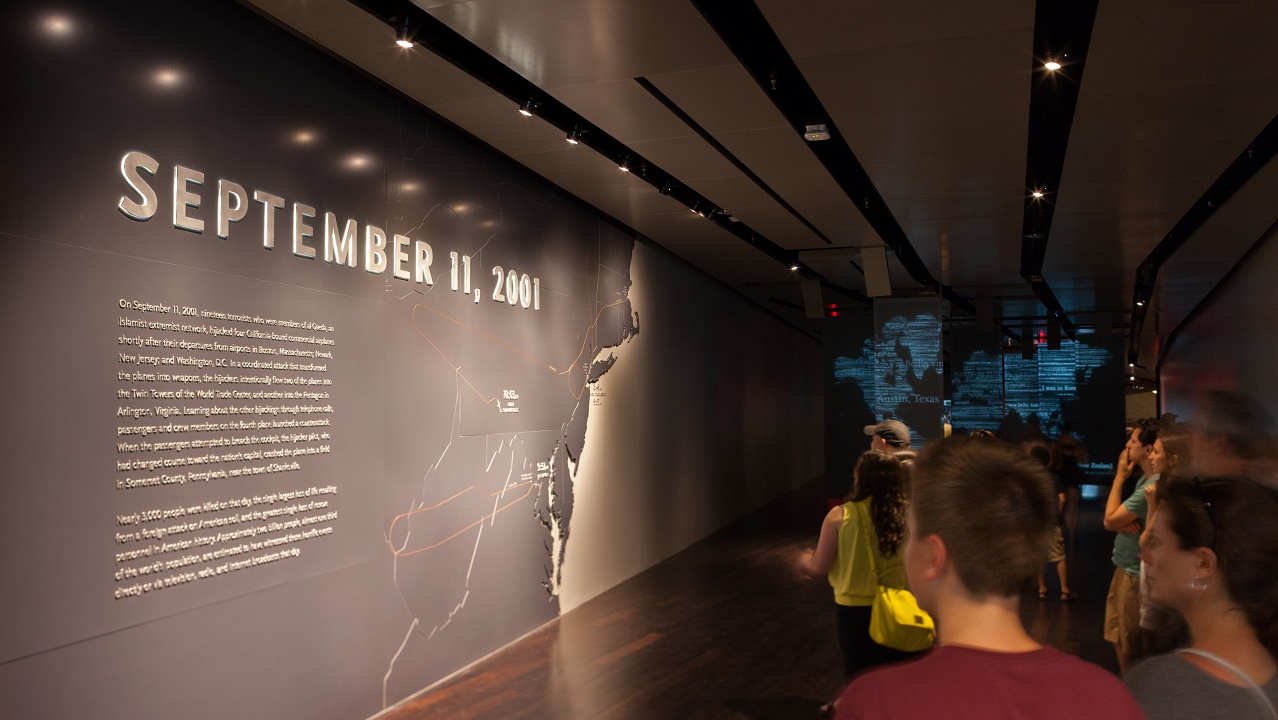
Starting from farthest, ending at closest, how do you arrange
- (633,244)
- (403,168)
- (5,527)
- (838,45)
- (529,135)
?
(633,244) → (529,135) → (403,168) → (838,45) → (5,527)

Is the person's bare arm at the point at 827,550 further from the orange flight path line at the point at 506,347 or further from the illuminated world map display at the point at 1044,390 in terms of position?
the illuminated world map display at the point at 1044,390

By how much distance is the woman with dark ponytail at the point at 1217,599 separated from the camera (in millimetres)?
1312

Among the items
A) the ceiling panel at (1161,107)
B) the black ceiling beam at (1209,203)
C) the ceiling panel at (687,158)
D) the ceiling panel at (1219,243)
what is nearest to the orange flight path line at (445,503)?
the ceiling panel at (687,158)

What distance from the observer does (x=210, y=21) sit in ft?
12.2

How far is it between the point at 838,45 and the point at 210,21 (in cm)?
278

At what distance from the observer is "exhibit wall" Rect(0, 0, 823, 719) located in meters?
3.05

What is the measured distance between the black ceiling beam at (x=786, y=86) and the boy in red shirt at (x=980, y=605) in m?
2.97

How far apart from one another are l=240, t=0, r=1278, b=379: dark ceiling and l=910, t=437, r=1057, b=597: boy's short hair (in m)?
2.89


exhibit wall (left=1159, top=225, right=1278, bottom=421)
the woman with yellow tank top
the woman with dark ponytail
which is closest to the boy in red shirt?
the woman with dark ponytail

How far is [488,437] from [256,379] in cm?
206

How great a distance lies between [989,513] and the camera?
3.83ft

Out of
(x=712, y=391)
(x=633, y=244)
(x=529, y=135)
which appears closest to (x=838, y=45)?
(x=529, y=135)

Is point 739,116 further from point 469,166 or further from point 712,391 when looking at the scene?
point 712,391

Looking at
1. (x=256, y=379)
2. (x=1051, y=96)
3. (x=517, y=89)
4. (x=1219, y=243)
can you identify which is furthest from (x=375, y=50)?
(x=1219, y=243)
